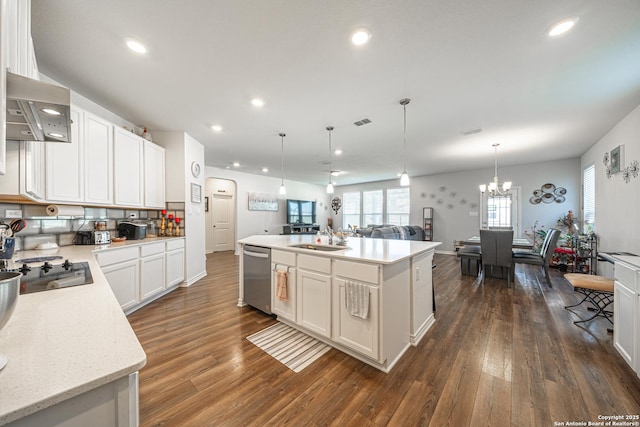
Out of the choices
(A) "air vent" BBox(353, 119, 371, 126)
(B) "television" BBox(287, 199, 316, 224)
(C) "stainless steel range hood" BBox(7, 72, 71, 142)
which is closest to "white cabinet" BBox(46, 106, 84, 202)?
(C) "stainless steel range hood" BBox(7, 72, 71, 142)

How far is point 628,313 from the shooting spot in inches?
71.4

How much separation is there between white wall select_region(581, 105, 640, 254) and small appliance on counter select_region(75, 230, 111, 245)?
654 centimetres

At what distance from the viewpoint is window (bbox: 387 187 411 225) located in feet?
26.8

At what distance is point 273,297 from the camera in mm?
2717

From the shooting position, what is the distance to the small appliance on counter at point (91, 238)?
9.17 ft

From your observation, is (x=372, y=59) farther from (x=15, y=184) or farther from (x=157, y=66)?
(x=15, y=184)

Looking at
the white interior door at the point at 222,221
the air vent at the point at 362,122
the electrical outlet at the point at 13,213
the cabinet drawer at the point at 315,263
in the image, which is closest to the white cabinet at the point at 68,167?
the electrical outlet at the point at 13,213

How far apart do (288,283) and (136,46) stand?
2.47 m

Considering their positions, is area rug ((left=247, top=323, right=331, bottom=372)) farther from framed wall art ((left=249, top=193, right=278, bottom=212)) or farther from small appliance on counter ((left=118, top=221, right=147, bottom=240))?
framed wall art ((left=249, top=193, right=278, bottom=212))

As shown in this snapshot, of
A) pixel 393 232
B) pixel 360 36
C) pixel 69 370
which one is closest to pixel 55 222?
pixel 69 370

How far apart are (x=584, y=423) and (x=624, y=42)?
108 inches

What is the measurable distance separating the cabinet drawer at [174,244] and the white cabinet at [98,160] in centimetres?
88

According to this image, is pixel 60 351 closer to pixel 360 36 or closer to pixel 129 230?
pixel 360 36

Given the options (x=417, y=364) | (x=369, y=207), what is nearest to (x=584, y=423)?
(x=417, y=364)
